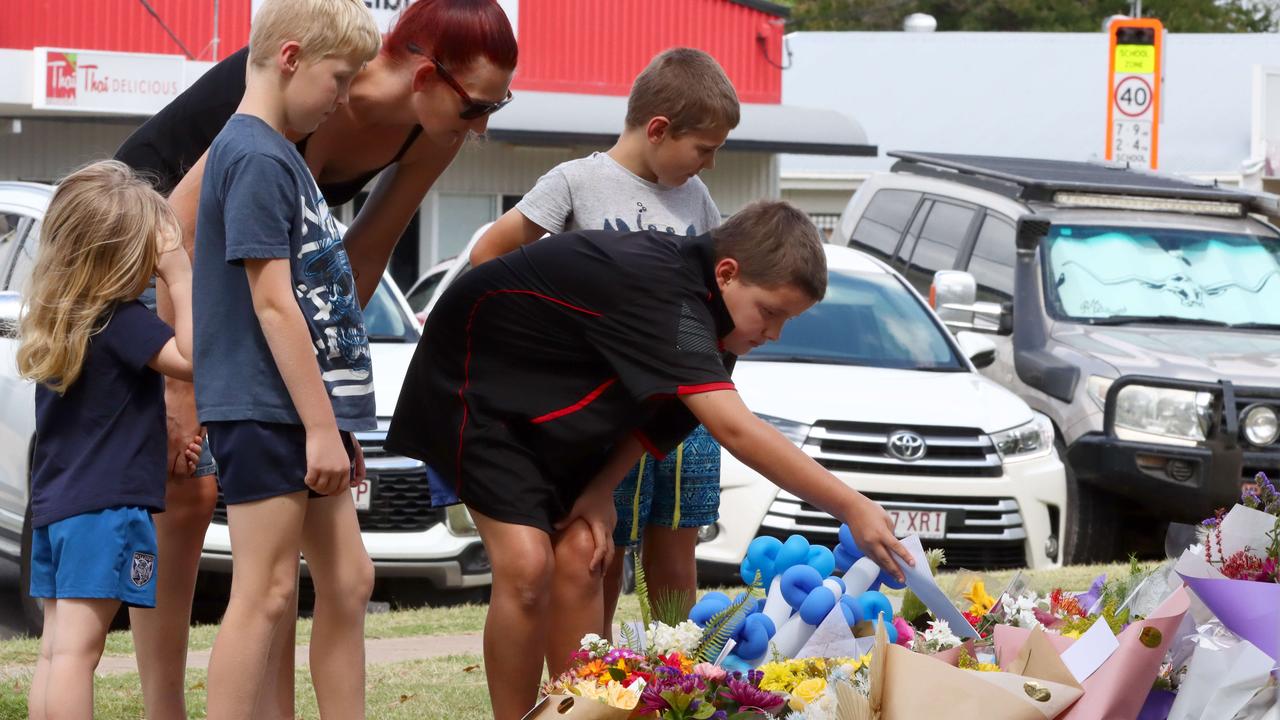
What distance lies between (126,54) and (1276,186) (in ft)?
57.5

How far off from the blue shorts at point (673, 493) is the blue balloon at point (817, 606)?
0.81m

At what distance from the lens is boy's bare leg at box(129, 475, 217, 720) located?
3.77 m

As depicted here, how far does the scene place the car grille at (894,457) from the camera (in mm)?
7375

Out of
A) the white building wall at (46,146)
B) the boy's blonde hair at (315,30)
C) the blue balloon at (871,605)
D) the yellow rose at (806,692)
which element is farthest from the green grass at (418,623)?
the white building wall at (46,146)

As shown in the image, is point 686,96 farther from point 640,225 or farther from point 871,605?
point 871,605

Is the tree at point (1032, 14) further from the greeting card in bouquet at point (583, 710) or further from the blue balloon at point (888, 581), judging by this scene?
the greeting card in bouquet at point (583, 710)

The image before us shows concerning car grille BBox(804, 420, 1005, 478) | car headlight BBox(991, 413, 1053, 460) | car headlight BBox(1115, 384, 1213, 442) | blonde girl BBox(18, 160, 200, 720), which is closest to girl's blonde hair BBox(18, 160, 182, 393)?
blonde girl BBox(18, 160, 200, 720)

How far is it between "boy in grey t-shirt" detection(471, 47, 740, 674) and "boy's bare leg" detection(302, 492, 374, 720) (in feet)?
2.63

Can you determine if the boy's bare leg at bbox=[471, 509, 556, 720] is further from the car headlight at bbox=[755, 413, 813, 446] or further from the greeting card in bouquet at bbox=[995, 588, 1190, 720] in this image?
the car headlight at bbox=[755, 413, 813, 446]

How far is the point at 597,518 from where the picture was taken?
3744mm

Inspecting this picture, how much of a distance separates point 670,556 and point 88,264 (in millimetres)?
1633

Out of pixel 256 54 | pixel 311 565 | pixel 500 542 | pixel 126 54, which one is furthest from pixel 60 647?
pixel 126 54

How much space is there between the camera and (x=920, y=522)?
737 centimetres

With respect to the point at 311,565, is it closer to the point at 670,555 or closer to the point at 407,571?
the point at 670,555
